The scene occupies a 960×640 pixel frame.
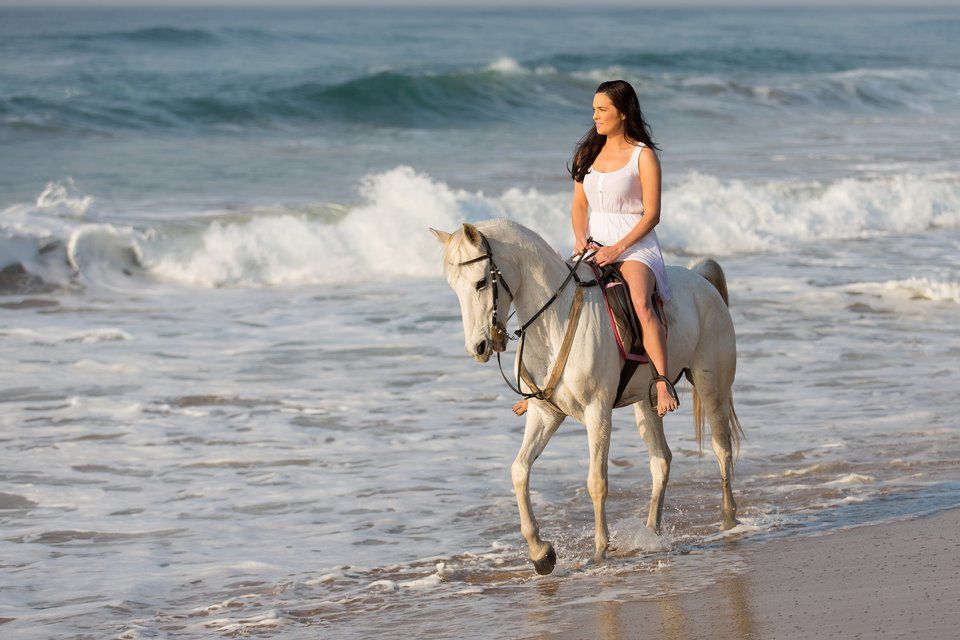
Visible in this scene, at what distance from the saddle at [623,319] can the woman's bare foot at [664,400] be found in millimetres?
30

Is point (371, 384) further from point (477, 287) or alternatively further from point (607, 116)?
point (477, 287)

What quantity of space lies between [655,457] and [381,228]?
11.1 metres

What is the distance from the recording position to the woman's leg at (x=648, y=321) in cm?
573

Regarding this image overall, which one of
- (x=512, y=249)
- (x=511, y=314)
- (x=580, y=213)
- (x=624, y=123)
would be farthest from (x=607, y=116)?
(x=511, y=314)

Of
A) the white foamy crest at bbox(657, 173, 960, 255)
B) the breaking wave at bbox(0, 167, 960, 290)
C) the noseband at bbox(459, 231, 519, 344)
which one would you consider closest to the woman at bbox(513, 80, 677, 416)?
the noseband at bbox(459, 231, 519, 344)

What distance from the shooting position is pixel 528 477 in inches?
221

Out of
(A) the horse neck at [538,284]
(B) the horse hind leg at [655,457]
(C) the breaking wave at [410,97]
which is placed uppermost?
(C) the breaking wave at [410,97]

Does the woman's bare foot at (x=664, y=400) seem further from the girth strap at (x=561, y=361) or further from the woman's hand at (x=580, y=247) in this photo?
the woman's hand at (x=580, y=247)

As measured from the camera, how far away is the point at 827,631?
15.4ft

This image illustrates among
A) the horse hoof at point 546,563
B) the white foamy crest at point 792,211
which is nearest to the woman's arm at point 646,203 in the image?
the horse hoof at point 546,563

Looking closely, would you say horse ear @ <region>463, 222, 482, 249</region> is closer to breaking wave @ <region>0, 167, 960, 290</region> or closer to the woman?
the woman

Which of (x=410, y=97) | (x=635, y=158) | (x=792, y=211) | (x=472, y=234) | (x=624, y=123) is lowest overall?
(x=792, y=211)

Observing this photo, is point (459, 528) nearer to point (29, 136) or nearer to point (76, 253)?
point (76, 253)

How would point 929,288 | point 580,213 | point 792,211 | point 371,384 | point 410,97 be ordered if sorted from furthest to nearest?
1. point 410,97
2. point 792,211
3. point 929,288
4. point 371,384
5. point 580,213
